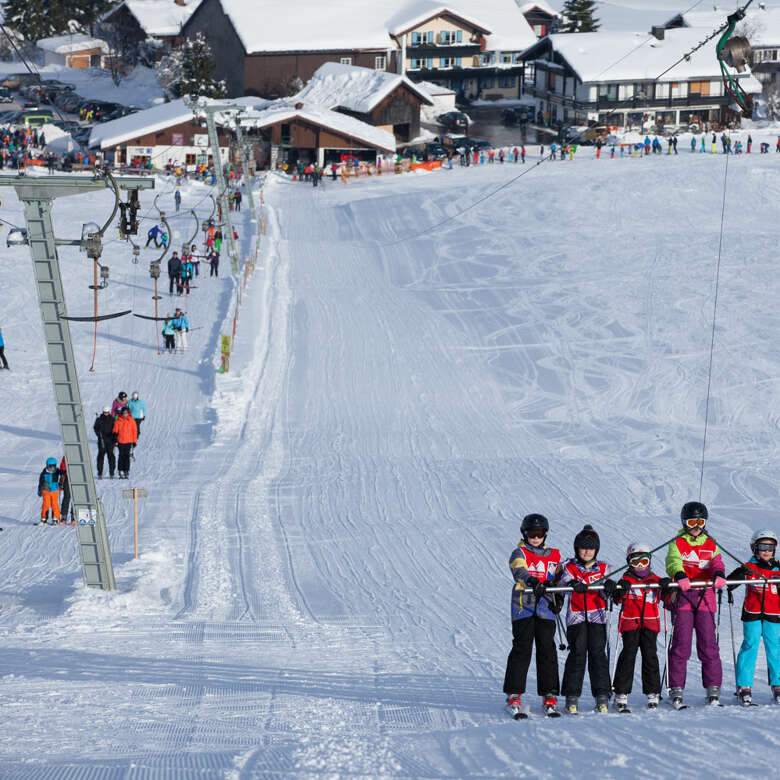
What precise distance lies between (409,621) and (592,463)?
7879 mm

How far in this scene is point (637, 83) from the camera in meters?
64.8

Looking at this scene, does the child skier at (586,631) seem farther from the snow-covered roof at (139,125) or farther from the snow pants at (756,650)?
the snow-covered roof at (139,125)

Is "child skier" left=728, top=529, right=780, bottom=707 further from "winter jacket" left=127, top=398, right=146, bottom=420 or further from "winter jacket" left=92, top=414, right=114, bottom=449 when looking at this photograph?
"winter jacket" left=127, top=398, right=146, bottom=420

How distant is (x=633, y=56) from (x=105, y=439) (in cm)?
5544

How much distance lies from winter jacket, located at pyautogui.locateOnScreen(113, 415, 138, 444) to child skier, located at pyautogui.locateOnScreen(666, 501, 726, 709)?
1059cm

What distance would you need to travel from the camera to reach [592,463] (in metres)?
17.8

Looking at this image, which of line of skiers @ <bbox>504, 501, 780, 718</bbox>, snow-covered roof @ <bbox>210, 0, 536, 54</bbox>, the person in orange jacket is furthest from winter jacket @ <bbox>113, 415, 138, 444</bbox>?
snow-covered roof @ <bbox>210, 0, 536, 54</bbox>

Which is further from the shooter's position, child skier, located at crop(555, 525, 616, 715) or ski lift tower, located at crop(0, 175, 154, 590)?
ski lift tower, located at crop(0, 175, 154, 590)

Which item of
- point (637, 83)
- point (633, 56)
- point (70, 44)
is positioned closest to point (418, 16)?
point (633, 56)

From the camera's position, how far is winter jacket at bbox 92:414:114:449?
16.7m

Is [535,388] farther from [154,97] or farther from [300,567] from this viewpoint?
[154,97]

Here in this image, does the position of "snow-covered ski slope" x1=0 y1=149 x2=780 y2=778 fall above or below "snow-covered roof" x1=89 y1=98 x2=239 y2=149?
below

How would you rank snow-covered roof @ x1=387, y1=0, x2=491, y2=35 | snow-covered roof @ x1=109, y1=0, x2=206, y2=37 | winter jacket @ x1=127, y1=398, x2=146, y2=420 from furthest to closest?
snow-covered roof @ x1=109, y1=0, x2=206, y2=37 → snow-covered roof @ x1=387, y1=0, x2=491, y2=35 → winter jacket @ x1=127, y1=398, x2=146, y2=420

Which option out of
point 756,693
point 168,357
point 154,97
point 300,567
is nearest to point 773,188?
point 168,357
